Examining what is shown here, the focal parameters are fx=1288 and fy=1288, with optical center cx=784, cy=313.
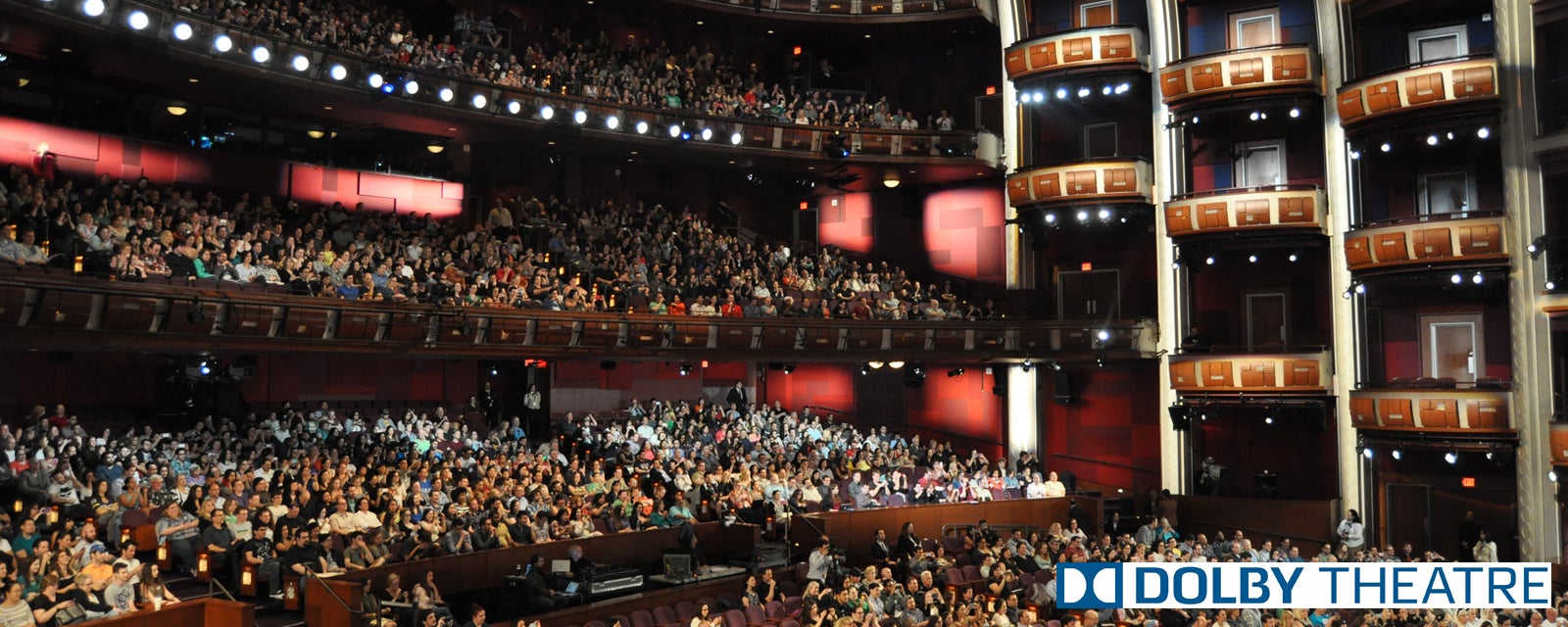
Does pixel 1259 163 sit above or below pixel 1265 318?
above

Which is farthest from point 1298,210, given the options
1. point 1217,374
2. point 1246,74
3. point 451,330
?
point 451,330

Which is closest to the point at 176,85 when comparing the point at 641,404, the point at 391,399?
the point at 391,399

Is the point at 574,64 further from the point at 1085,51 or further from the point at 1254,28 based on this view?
the point at 1254,28

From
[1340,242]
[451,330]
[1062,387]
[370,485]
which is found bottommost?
[370,485]

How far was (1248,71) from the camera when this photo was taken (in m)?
23.2

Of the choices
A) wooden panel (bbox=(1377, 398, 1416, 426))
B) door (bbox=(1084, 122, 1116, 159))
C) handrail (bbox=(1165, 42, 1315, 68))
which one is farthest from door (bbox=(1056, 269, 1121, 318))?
wooden panel (bbox=(1377, 398, 1416, 426))

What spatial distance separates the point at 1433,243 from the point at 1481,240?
68cm

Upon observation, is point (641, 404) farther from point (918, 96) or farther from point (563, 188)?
point (918, 96)

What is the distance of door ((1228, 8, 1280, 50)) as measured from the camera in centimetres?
2481

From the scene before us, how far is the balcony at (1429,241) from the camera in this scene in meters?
20.2

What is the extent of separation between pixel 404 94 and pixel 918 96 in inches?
514

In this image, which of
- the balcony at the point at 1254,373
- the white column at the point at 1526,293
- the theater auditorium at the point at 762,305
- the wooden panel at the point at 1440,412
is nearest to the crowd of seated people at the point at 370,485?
the theater auditorium at the point at 762,305

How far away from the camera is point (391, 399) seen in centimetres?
2338

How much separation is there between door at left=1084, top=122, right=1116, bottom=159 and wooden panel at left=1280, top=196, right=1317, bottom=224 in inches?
185
